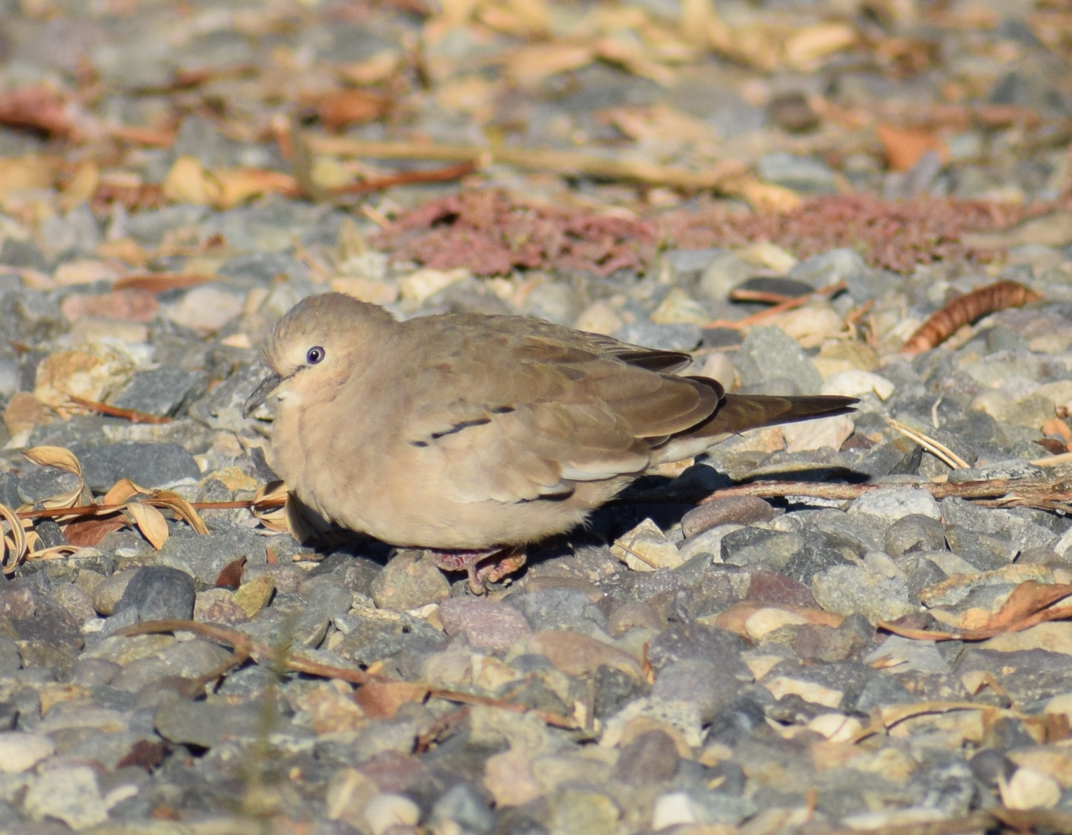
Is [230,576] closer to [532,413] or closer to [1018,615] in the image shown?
[532,413]

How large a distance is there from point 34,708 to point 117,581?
685 millimetres

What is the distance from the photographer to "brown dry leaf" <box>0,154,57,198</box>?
782 centimetres

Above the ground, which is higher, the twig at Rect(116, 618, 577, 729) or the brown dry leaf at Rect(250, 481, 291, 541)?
the twig at Rect(116, 618, 577, 729)

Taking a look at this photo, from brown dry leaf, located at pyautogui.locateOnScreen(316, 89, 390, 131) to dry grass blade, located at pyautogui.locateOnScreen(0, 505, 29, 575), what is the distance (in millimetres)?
5325

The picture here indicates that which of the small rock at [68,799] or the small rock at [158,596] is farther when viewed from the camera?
the small rock at [158,596]

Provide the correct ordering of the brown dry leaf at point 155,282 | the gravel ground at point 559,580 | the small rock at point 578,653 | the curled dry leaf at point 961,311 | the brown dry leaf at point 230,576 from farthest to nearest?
the brown dry leaf at point 155,282, the curled dry leaf at point 961,311, the brown dry leaf at point 230,576, the small rock at point 578,653, the gravel ground at point 559,580

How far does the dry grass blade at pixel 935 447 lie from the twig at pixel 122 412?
3.03 m

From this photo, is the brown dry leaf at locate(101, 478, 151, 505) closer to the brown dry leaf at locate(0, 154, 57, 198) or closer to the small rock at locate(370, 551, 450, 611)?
the small rock at locate(370, 551, 450, 611)

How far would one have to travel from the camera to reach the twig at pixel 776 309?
19.9ft

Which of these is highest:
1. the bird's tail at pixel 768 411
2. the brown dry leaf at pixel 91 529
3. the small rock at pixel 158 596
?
the bird's tail at pixel 768 411

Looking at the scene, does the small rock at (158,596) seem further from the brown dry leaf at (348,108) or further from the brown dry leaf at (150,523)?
the brown dry leaf at (348,108)

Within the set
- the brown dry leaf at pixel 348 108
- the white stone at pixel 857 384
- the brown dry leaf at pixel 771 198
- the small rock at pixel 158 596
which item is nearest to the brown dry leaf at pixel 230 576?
the small rock at pixel 158 596

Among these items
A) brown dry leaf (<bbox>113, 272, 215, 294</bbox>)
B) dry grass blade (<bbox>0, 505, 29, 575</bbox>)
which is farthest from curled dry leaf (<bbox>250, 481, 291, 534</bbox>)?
brown dry leaf (<bbox>113, 272, 215, 294</bbox>)

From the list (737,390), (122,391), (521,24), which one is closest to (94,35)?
(521,24)
